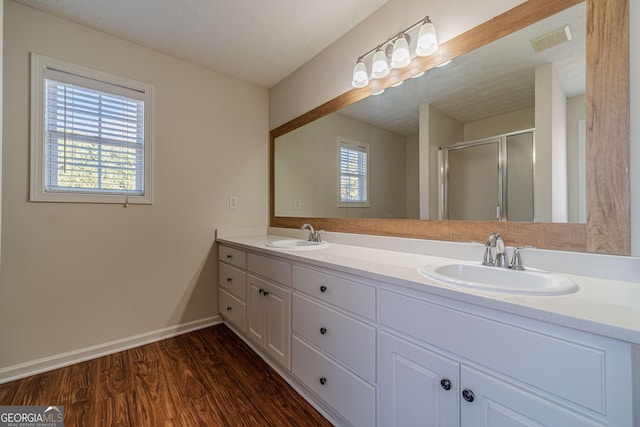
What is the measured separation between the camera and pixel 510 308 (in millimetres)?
708

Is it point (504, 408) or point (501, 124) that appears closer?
point (504, 408)

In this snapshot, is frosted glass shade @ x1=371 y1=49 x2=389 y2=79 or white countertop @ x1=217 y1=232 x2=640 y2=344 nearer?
white countertop @ x1=217 y1=232 x2=640 y2=344

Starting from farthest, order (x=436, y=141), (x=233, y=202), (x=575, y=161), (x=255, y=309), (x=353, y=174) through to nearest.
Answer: (x=233, y=202) < (x=353, y=174) < (x=255, y=309) < (x=436, y=141) < (x=575, y=161)

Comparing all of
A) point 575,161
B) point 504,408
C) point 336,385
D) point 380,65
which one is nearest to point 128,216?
point 336,385

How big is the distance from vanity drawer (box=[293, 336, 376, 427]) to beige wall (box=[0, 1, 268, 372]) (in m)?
1.39

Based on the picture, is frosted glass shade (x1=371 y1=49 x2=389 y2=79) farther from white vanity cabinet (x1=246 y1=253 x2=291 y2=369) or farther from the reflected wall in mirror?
white vanity cabinet (x1=246 y1=253 x2=291 y2=369)

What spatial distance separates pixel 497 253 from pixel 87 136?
8.60 ft

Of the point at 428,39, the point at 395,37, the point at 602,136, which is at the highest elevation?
the point at 395,37

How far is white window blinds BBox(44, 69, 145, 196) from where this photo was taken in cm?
180

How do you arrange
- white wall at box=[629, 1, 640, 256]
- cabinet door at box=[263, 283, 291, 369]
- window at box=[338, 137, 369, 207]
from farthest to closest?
window at box=[338, 137, 369, 207]
cabinet door at box=[263, 283, 291, 369]
white wall at box=[629, 1, 640, 256]

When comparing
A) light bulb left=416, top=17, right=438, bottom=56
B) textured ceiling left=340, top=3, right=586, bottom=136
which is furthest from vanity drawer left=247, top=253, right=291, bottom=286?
light bulb left=416, top=17, right=438, bottom=56

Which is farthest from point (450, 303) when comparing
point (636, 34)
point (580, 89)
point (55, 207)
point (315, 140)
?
point (55, 207)

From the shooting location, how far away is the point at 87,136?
1901mm

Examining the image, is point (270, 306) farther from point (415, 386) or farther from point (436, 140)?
point (436, 140)
